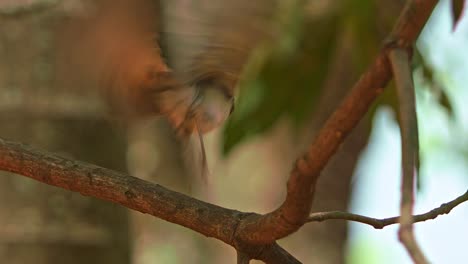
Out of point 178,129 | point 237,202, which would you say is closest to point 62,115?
point 178,129

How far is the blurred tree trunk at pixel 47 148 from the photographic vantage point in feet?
3.84

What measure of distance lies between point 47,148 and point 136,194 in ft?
1.81

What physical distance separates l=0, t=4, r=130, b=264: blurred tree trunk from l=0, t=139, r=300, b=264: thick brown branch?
454 mm

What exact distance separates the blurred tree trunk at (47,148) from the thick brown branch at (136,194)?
1.49 ft

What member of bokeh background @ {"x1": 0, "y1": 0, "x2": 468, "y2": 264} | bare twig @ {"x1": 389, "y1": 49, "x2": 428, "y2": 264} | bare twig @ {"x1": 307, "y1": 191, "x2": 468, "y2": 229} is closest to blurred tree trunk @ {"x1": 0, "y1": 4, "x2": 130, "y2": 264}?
bokeh background @ {"x1": 0, "y1": 0, "x2": 468, "y2": 264}

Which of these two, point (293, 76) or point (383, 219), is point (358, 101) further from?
point (293, 76)

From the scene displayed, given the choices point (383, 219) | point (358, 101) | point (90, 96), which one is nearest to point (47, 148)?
point (90, 96)

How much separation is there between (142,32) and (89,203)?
0.38 meters

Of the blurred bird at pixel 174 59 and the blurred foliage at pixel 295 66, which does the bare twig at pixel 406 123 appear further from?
the blurred foliage at pixel 295 66

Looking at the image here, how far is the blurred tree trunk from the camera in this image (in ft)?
3.84

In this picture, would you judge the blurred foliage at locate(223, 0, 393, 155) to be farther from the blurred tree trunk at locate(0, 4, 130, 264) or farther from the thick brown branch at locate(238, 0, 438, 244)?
the thick brown branch at locate(238, 0, 438, 244)

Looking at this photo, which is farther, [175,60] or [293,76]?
[293,76]

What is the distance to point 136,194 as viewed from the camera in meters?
0.68

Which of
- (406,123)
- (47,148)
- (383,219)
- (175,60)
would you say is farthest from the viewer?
(47,148)
